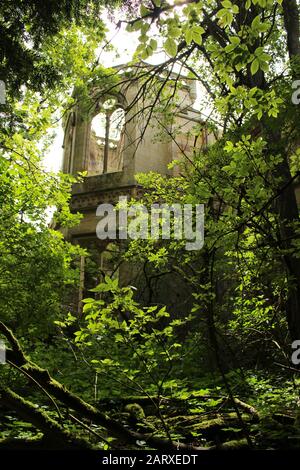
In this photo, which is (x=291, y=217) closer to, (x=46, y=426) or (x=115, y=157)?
(x=46, y=426)

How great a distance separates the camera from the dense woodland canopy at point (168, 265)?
9.40 ft

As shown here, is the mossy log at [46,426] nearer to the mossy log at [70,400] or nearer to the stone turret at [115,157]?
the mossy log at [70,400]

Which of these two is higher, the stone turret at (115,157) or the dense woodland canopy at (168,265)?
the stone turret at (115,157)

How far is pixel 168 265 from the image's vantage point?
9.66m

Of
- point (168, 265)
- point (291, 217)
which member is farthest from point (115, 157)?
point (291, 217)

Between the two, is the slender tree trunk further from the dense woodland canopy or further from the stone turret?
the stone turret

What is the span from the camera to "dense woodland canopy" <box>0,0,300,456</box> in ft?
9.40

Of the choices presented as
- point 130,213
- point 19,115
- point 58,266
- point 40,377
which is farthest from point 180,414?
point 130,213

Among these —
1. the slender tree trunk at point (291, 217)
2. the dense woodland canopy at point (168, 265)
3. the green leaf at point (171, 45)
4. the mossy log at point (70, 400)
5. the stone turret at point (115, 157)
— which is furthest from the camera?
the stone turret at point (115, 157)

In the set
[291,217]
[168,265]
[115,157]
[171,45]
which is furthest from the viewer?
[115,157]

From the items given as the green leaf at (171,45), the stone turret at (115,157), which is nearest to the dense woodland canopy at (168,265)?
the green leaf at (171,45)

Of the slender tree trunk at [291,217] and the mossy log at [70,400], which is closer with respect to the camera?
the mossy log at [70,400]
